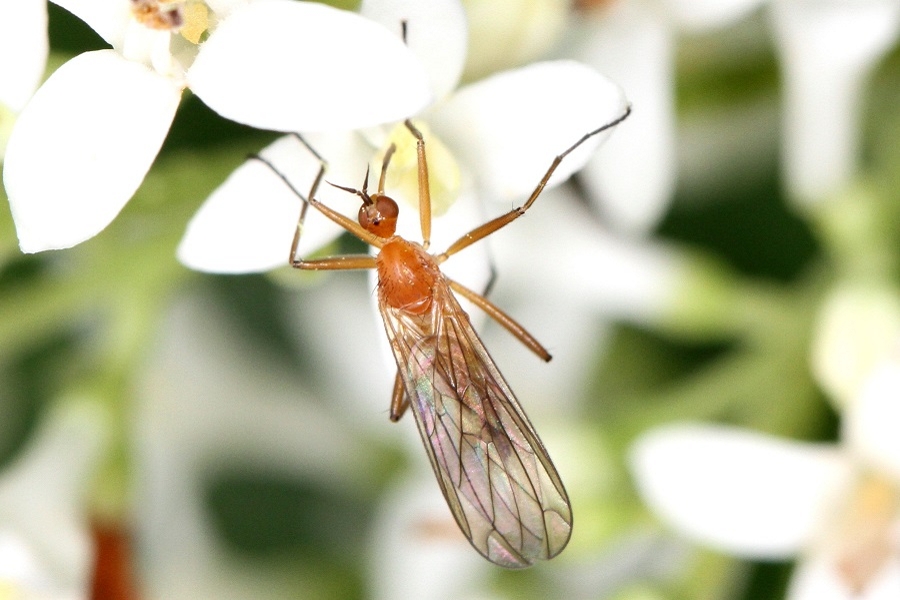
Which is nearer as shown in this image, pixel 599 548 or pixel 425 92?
pixel 425 92

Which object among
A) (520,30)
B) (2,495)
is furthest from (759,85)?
(2,495)

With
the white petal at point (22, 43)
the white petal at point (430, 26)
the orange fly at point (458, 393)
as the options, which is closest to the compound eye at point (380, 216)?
the orange fly at point (458, 393)

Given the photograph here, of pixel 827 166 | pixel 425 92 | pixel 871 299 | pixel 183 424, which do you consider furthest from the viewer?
pixel 183 424

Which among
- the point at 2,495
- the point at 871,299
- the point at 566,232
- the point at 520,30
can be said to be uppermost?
the point at 520,30

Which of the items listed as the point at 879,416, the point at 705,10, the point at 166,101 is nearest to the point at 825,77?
the point at 705,10

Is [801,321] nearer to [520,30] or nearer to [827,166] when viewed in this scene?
[827,166]
